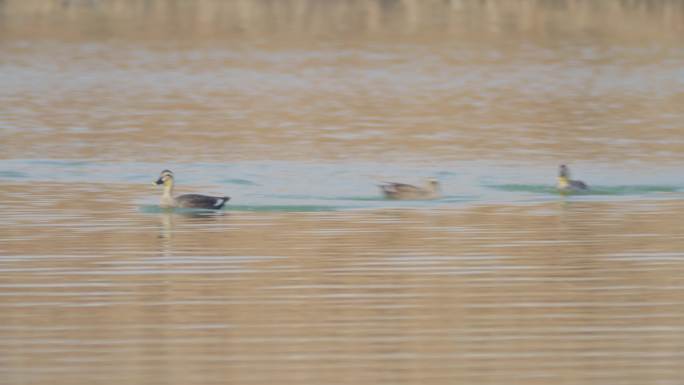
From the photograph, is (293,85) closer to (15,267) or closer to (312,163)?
(312,163)

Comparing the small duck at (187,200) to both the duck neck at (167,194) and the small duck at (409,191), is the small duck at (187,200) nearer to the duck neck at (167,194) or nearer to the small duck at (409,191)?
the duck neck at (167,194)

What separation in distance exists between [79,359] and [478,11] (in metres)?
74.4

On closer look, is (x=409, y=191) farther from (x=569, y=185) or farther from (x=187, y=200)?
(x=187, y=200)

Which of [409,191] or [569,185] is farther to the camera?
[569,185]

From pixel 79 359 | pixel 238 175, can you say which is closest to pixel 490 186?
pixel 238 175

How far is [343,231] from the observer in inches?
757

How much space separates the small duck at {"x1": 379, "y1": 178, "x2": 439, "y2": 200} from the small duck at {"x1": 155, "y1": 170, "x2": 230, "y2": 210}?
194cm

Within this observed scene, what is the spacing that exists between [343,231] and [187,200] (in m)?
2.79

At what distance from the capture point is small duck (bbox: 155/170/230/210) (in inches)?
838

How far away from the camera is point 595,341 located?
12.9 meters

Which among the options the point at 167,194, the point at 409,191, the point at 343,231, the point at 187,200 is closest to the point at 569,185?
the point at 409,191

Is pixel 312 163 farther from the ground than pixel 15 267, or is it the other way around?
pixel 312 163

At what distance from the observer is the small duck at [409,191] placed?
2200cm

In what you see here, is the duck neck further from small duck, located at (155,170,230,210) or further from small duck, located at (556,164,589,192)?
small duck, located at (556,164,589,192)
